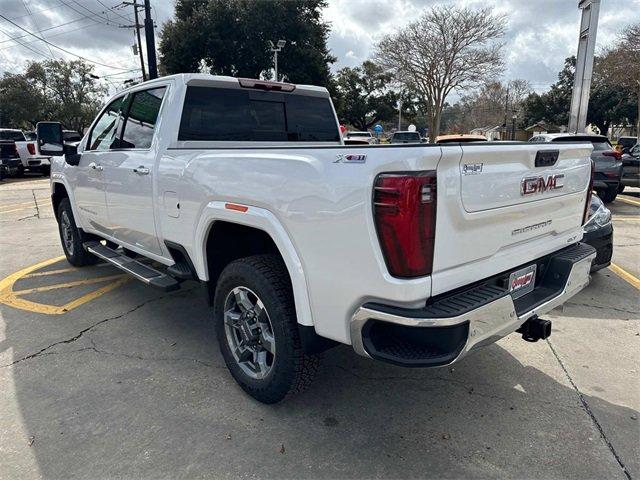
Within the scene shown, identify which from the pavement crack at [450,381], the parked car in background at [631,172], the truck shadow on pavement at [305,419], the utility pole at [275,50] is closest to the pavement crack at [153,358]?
the truck shadow on pavement at [305,419]

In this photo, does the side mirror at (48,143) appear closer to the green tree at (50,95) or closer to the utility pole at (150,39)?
the utility pole at (150,39)

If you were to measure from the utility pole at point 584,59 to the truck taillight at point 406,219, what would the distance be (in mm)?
14444

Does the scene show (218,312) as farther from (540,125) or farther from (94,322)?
(540,125)

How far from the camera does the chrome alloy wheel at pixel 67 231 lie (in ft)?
19.2

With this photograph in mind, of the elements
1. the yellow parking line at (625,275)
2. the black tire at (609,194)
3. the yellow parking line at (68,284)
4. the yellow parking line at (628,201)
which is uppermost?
the yellow parking line at (68,284)

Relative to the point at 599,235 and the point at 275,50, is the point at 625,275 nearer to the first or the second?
the point at 599,235

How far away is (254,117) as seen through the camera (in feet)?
13.3

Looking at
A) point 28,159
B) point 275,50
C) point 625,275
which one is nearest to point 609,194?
point 625,275

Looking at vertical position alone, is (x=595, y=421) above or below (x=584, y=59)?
below

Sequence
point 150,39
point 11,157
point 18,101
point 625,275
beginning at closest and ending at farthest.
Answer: point 625,275, point 150,39, point 11,157, point 18,101

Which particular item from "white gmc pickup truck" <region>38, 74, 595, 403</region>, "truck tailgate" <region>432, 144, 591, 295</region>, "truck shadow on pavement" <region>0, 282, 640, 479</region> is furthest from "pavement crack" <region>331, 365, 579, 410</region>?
"truck tailgate" <region>432, 144, 591, 295</region>

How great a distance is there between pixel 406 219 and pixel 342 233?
313 mm

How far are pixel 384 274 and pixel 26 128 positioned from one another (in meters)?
63.5

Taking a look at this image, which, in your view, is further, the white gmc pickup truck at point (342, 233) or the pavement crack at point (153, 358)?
the pavement crack at point (153, 358)
